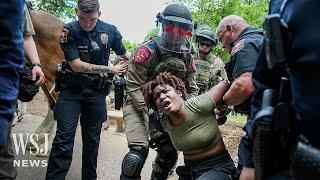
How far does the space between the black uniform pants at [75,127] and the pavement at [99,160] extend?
531 millimetres

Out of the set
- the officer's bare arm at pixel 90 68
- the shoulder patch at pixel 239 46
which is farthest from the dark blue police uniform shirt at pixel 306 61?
the officer's bare arm at pixel 90 68

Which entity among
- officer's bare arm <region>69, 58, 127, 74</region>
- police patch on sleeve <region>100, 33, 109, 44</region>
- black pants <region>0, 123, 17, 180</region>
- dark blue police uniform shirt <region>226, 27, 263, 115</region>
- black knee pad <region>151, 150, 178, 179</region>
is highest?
dark blue police uniform shirt <region>226, 27, 263, 115</region>

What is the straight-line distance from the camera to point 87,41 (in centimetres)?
425

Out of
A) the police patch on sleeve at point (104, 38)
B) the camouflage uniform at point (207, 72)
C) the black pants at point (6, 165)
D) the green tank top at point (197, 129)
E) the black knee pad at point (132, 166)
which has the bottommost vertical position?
the black knee pad at point (132, 166)

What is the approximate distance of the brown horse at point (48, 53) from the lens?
18.1 feet

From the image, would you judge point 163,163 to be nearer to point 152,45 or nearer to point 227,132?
point 152,45

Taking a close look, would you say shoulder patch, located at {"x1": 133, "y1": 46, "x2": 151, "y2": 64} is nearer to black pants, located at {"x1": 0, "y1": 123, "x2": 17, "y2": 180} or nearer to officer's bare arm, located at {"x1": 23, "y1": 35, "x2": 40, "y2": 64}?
officer's bare arm, located at {"x1": 23, "y1": 35, "x2": 40, "y2": 64}

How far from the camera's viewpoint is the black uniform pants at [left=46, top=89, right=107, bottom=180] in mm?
3939

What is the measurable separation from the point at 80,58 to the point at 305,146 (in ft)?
10.6

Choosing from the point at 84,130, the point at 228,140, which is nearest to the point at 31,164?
the point at 84,130

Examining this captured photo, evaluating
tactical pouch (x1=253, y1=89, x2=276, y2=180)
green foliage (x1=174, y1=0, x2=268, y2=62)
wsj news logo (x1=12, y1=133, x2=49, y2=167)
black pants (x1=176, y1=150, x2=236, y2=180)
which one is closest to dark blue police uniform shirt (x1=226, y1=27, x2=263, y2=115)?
black pants (x1=176, y1=150, x2=236, y2=180)

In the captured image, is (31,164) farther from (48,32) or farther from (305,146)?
(305,146)

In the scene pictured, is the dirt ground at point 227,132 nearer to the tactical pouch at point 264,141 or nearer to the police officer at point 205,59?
the police officer at point 205,59

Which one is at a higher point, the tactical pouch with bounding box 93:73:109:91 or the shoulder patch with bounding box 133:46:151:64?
the shoulder patch with bounding box 133:46:151:64
